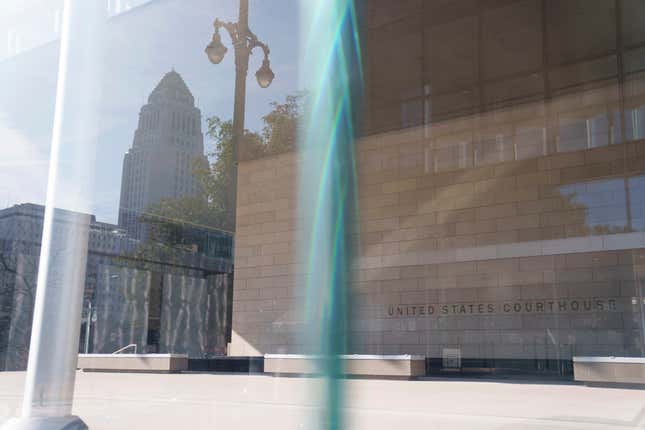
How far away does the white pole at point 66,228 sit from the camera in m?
1.71

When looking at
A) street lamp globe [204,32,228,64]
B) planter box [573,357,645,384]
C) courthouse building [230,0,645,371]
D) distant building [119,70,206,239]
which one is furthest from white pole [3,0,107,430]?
courthouse building [230,0,645,371]

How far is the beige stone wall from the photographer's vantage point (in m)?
5.07

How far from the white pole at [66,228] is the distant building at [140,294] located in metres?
0.03

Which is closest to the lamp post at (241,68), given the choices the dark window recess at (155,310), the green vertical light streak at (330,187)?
the dark window recess at (155,310)

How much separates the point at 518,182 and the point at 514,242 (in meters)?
0.58

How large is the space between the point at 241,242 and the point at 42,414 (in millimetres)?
711

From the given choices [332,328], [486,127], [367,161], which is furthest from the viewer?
[486,127]

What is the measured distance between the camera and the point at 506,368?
5.08 meters

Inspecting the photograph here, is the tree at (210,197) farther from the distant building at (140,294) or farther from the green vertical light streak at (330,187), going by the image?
the green vertical light streak at (330,187)

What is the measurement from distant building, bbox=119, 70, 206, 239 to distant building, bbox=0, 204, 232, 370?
96mm

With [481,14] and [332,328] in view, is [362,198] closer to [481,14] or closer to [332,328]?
[332,328]

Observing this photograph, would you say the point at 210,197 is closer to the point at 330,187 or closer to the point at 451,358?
the point at 330,187

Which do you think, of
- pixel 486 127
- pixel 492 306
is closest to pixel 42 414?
pixel 486 127

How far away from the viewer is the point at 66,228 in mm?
1839
